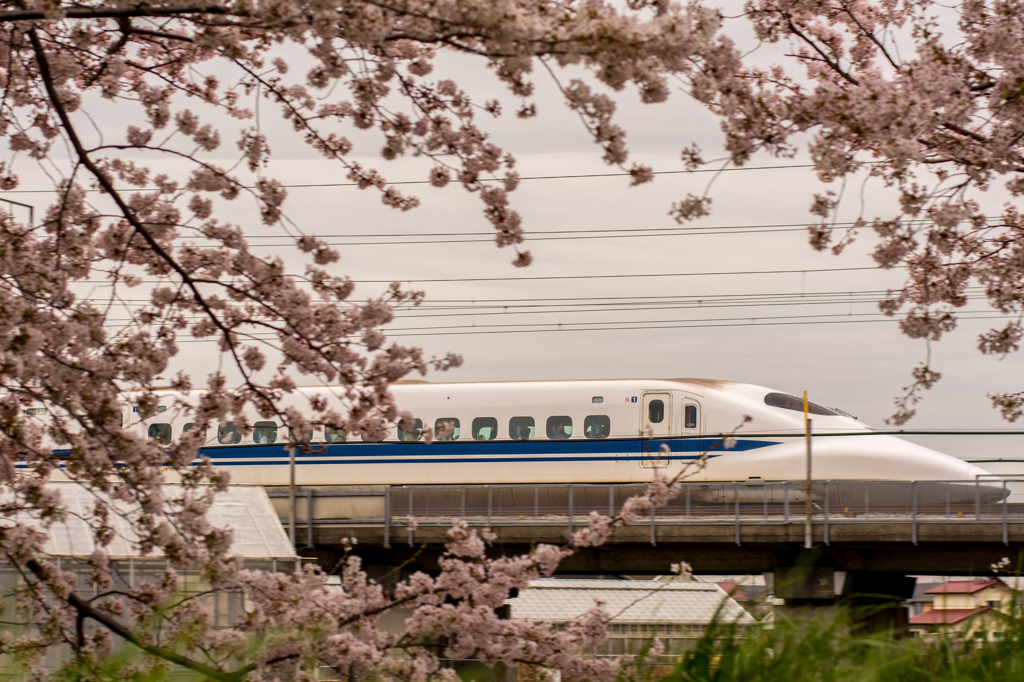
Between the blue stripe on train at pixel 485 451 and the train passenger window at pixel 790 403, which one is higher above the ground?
the train passenger window at pixel 790 403

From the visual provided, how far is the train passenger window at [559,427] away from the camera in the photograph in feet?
87.4

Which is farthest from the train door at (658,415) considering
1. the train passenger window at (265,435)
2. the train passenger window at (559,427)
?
the train passenger window at (265,435)

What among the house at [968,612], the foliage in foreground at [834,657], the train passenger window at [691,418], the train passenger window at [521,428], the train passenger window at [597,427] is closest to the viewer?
the foliage in foreground at [834,657]

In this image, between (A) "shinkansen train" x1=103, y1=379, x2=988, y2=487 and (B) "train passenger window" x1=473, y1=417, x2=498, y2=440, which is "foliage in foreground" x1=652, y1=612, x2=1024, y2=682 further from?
(B) "train passenger window" x1=473, y1=417, x2=498, y2=440

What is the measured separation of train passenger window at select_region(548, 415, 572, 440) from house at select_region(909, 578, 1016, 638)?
821 inches

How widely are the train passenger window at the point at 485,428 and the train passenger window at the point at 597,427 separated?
85.1 inches

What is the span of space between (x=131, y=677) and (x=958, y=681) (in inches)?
113

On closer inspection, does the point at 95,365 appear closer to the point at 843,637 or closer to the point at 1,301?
the point at 1,301

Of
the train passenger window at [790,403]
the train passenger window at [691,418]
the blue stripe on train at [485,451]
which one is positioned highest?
the train passenger window at [790,403]

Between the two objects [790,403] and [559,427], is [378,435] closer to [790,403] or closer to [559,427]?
[559,427]

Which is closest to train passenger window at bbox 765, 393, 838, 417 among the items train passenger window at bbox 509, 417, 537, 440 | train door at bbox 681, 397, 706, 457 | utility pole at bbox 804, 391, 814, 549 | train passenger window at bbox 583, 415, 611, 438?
utility pole at bbox 804, 391, 814, 549

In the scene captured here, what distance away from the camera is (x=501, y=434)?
27.2 m

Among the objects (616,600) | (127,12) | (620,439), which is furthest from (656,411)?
(127,12)

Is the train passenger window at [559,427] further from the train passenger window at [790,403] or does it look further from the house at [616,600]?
the house at [616,600]
